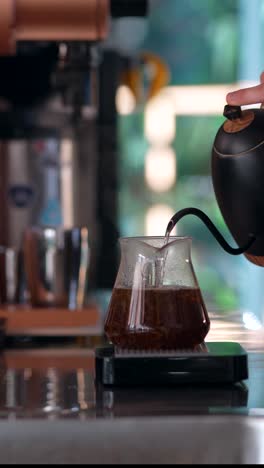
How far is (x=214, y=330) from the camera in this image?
139cm

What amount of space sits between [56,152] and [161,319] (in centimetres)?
183

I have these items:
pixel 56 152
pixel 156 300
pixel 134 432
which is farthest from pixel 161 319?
pixel 56 152

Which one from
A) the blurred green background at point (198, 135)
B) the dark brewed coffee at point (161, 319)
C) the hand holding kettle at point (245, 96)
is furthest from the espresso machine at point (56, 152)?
the dark brewed coffee at point (161, 319)

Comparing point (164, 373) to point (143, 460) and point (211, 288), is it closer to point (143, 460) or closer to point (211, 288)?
point (143, 460)

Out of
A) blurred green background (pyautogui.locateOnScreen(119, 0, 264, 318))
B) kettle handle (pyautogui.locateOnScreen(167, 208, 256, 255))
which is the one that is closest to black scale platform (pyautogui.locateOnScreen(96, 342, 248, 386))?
kettle handle (pyautogui.locateOnScreen(167, 208, 256, 255))

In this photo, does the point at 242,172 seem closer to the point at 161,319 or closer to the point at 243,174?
the point at 243,174

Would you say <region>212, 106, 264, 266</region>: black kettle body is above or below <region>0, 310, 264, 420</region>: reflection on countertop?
above

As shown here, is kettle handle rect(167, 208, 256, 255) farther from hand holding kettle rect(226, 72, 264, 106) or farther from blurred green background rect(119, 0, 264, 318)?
blurred green background rect(119, 0, 264, 318)

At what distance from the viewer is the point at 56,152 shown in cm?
277

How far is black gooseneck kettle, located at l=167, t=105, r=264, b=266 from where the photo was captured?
1039mm

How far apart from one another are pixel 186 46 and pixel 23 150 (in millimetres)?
1347

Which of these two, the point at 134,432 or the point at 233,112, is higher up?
the point at 233,112

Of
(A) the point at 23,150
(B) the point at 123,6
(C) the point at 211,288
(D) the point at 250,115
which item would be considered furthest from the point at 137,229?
(D) the point at 250,115

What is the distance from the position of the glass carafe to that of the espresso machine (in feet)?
5.19
